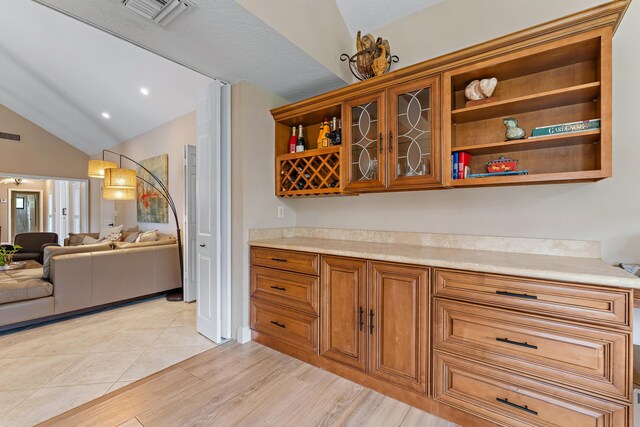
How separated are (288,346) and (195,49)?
2463mm

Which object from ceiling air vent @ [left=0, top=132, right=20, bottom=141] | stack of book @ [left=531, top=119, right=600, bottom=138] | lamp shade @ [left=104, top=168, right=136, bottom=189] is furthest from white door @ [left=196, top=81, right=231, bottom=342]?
ceiling air vent @ [left=0, top=132, right=20, bottom=141]

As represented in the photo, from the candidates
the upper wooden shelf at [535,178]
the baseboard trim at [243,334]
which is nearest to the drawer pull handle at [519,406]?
the upper wooden shelf at [535,178]

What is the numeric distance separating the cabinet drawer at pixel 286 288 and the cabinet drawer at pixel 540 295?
3.14ft

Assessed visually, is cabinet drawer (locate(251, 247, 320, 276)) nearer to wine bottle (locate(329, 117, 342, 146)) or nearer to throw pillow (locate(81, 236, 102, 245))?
wine bottle (locate(329, 117, 342, 146))

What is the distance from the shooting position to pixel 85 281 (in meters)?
3.20

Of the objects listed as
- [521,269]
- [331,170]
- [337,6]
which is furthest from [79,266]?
[521,269]

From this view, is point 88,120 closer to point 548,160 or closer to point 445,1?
point 445,1

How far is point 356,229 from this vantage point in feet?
8.71

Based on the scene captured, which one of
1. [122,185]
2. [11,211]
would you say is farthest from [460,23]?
[11,211]

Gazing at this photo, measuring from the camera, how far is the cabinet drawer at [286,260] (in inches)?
85.6

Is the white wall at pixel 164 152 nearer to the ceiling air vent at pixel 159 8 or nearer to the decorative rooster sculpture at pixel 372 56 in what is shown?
the ceiling air vent at pixel 159 8

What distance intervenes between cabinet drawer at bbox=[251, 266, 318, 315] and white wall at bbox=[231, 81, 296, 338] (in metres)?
0.14

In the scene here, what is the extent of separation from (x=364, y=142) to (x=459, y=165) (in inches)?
29.1

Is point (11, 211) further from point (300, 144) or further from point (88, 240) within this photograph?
point (300, 144)
